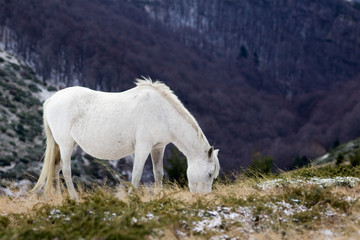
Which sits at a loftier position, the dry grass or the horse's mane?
the horse's mane

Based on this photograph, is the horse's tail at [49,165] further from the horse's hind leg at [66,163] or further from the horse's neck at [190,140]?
the horse's neck at [190,140]

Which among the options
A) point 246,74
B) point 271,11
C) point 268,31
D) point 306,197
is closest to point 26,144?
point 306,197

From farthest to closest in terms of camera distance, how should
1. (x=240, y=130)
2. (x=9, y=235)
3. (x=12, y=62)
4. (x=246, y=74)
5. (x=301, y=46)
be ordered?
(x=301, y=46)
(x=246, y=74)
(x=240, y=130)
(x=12, y=62)
(x=9, y=235)

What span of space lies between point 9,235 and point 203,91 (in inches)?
4539

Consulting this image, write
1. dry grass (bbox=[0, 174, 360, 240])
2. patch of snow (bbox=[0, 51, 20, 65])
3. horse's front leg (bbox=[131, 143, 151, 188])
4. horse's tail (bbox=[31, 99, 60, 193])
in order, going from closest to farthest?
dry grass (bbox=[0, 174, 360, 240]) < horse's front leg (bbox=[131, 143, 151, 188]) < horse's tail (bbox=[31, 99, 60, 193]) < patch of snow (bbox=[0, 51, 20, 65])

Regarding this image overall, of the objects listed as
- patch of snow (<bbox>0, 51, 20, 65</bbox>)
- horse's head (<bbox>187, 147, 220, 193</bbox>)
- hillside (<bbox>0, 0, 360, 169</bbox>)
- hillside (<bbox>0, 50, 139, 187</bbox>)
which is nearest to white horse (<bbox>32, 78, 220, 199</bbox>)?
horse's head (<bbox>187, 147, 220, 193</bbox>)

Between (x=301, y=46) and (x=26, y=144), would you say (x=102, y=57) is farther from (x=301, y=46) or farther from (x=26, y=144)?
(x=301, y=46)

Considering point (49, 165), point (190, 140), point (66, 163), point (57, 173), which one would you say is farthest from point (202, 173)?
point (49, 165)

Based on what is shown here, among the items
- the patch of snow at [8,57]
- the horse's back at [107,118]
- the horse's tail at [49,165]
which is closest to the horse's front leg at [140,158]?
the horse's back at [107,118]

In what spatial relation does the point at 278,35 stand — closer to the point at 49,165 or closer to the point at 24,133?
the point at 24,133

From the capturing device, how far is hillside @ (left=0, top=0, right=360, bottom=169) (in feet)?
269

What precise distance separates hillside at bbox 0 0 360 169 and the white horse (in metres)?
62.0

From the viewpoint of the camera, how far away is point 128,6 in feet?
515

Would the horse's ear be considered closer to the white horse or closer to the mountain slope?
the white horse
